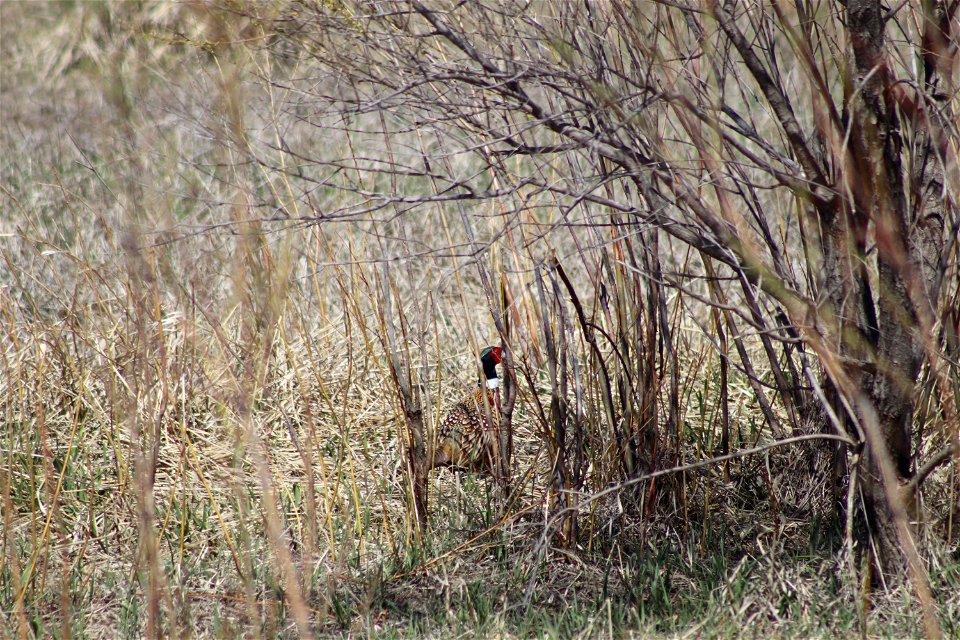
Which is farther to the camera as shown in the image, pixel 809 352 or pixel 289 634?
pixel 809 352

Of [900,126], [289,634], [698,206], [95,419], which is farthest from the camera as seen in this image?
[95,419]

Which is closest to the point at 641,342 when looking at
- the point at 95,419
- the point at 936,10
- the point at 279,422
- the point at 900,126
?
the point at 900,126

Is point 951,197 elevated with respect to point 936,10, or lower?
lower

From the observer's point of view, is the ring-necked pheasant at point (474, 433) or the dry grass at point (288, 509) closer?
the dry grass at point (288, 509)

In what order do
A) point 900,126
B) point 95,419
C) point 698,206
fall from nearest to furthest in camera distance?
point 698,206, point 900,126, point 95,419

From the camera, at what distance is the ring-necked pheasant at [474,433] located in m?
2.88

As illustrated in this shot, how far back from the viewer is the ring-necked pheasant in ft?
9.45

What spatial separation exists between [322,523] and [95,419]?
3.65 ft

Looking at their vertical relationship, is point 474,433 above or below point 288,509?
above

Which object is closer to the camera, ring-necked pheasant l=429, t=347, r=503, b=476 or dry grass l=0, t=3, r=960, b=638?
dry grass l=0, t=3, r=960, b=638

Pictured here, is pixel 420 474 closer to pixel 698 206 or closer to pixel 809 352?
pixel 698 206

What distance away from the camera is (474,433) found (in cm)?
307

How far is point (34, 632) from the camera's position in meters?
2.42

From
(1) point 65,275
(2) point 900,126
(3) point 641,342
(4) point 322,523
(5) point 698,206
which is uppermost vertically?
(1) point 65,275
